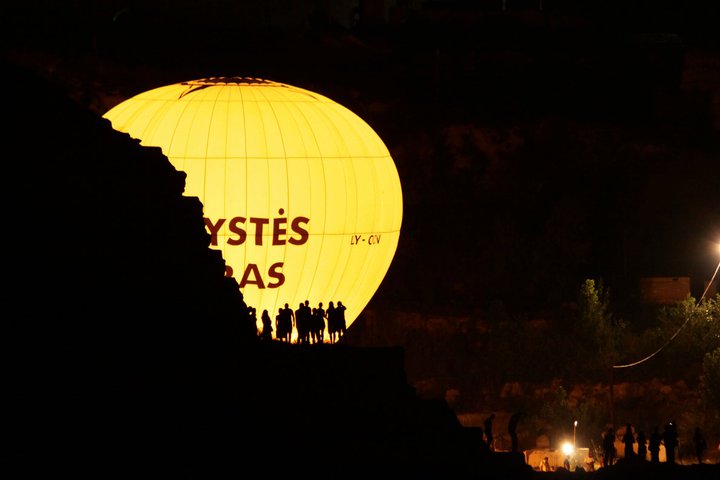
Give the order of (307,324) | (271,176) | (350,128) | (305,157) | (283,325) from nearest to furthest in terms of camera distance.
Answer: (307,324) → (283,325) → (271,176) → (305,157) → (350,128)

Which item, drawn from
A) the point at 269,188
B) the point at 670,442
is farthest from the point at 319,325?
the point at 269,188

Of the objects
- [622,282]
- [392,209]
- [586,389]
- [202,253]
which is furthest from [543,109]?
[202,253]

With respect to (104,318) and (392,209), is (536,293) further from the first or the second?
(104,318)

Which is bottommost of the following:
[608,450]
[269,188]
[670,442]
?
[670,442]

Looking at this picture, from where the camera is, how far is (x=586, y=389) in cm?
3173

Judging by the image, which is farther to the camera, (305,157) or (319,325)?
(305,157)

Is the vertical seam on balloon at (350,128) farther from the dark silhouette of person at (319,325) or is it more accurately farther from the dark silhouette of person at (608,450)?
the dark silhouette of person at (319,325)

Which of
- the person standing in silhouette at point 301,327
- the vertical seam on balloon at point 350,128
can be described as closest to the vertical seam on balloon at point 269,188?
the vertical seam on balloon at point 350,128

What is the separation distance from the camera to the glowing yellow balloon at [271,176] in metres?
26.2

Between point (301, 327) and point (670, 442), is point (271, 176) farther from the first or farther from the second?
point (670, 442)

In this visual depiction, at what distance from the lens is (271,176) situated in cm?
2628

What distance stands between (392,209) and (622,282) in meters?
9.10

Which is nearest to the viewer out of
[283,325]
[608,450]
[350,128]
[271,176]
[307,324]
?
[307,324]

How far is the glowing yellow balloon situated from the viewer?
2625 cm
